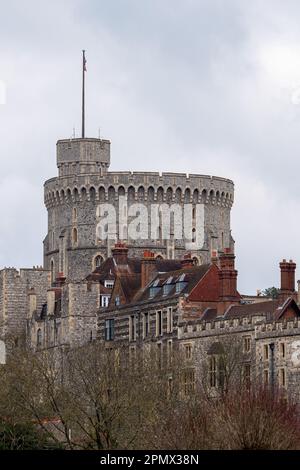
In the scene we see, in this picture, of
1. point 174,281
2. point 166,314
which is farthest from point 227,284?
point 174,281

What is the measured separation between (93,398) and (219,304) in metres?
26.6

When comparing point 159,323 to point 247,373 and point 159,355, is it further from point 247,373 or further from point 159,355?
→ point 247,373

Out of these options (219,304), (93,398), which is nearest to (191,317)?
(219,304)

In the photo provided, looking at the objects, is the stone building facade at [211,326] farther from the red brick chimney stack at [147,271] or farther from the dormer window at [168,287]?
the red brick chimney stack at [147,271]

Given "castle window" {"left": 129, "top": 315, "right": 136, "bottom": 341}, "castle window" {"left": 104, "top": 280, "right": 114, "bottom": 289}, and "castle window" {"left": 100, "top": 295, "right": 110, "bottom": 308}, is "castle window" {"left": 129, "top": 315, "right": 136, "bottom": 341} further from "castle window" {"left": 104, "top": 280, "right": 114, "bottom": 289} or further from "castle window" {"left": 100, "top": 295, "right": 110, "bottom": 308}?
"castle window" {"left": 104, "top": 280, "right": 114, "bottom": 289}

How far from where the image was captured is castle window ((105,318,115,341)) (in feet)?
527

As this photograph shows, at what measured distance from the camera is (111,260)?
18325 centimetres

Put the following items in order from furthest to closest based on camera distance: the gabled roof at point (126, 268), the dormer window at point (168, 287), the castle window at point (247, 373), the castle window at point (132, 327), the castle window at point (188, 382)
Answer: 1. the gabled roof at point (126, 268)
2. the castle window at point (132, 327)
3. the dormer window at point (168, 287)
4. the castle window at point (247, 373)
5. the castle window at point (188, 382)

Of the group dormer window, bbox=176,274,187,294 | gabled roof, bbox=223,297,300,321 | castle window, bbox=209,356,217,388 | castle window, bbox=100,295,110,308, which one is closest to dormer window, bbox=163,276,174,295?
dormer window, bbox=176,274,187,294

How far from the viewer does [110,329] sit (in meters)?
162

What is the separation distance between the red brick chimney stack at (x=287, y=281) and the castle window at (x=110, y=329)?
17457 mm

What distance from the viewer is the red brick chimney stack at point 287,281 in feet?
477

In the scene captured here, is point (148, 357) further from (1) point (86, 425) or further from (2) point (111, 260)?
(2) point (111, 260)

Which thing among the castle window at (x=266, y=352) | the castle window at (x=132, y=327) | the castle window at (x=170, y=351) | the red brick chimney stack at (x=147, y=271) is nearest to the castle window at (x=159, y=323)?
the castle window at (x=170, y=351)
